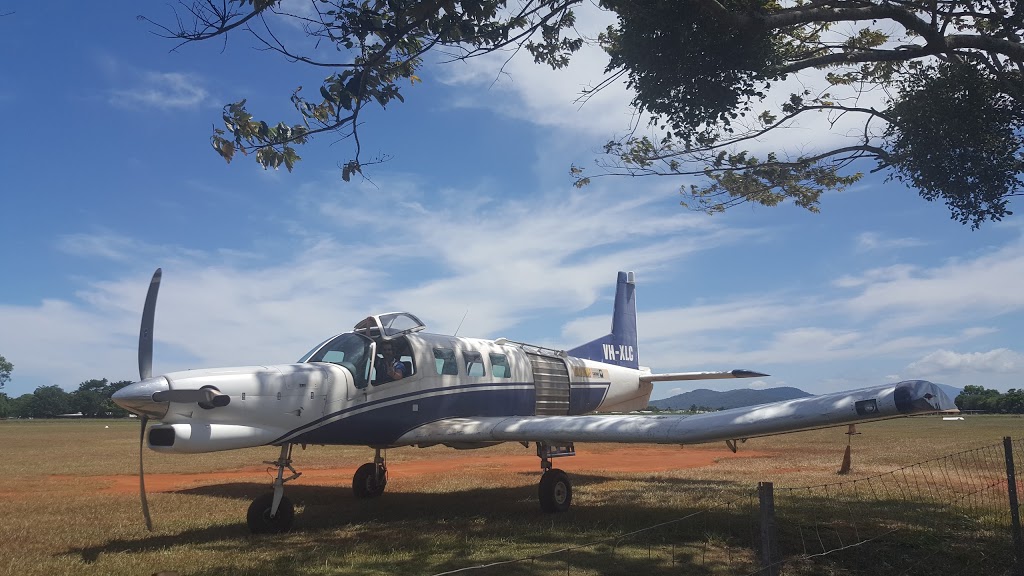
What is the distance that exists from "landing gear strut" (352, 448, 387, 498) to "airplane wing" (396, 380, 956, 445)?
73.9 inches

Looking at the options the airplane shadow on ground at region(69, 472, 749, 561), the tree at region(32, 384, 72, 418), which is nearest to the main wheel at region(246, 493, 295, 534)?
the airplane shadow on ground at region(69, 472, 749, 561)

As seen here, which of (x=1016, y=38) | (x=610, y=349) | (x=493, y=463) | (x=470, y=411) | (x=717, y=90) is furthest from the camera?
(x=493, y=463)

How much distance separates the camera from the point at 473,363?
42.5 ft

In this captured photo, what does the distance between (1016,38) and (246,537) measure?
12.8 meters

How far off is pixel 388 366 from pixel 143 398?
147 inches

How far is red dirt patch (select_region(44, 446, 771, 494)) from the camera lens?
15.9 metres

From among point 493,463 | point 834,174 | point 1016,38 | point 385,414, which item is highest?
point 1016,38

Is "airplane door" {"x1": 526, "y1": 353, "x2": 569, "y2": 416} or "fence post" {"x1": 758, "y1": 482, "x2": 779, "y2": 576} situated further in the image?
"airplane door" {"x1": 526, "y1": 353, "x2": 569, "y2": 416}

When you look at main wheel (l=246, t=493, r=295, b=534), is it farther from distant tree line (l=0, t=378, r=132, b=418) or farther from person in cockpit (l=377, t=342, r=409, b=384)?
distant tree line (l=0, t=378, r=132, b=418)

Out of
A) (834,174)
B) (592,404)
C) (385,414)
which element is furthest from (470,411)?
(834,174)

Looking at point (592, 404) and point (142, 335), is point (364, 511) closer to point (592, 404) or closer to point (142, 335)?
point (142, 335)

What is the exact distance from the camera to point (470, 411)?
41.5ft

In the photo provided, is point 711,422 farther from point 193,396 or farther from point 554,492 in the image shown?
point 193,396

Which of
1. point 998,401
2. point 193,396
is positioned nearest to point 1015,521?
point 193,396
